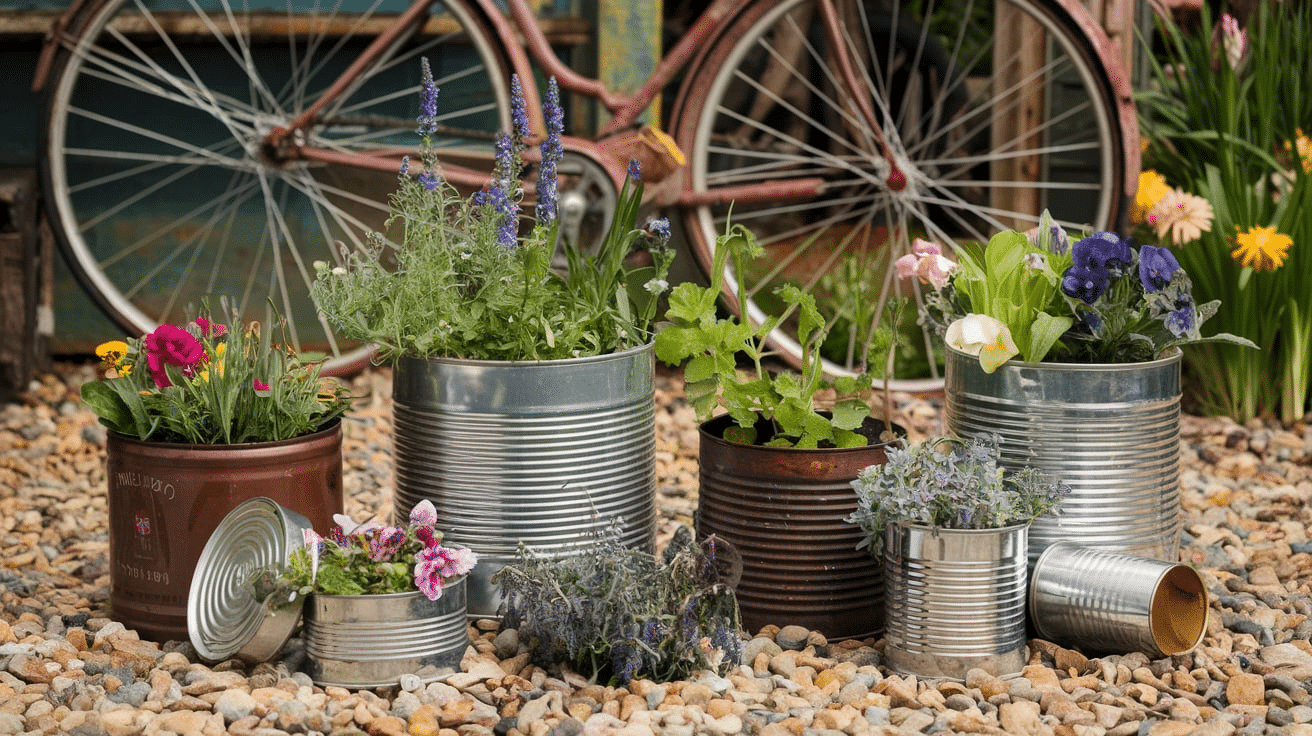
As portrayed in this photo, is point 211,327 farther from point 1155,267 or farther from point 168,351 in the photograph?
point 1155,267

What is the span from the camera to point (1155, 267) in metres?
2.31

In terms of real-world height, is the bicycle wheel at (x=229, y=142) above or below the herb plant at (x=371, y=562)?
above

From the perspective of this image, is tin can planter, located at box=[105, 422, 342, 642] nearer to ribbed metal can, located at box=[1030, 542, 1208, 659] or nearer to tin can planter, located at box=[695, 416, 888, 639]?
tin can planter, located at box=[695, 416, 888, 639]

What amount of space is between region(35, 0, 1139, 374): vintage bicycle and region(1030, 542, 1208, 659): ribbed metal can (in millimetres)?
1474

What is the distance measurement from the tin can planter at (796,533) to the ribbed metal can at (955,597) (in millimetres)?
136

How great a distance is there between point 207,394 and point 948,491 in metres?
1.14

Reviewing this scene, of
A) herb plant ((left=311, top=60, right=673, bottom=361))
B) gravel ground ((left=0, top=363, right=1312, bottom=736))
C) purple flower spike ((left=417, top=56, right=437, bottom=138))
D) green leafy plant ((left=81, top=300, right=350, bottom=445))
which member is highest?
purple flower spike ((left=417, top=56, right=437, bottom=138))

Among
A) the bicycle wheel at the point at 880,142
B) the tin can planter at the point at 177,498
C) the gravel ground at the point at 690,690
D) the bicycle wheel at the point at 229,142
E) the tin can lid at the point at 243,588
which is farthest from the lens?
the bicycle wheel at the point at 229,142

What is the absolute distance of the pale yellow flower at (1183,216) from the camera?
354cm

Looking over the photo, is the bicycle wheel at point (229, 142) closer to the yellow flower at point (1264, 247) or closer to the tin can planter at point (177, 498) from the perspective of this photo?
the tin can planter at point (177, 498)

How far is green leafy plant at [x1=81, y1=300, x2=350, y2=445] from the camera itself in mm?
2357

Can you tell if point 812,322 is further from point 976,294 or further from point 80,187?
point 80,187

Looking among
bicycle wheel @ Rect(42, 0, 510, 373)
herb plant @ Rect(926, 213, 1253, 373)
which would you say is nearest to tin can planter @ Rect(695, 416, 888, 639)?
herb plant @ Rect(926, 213, 1253, 373)

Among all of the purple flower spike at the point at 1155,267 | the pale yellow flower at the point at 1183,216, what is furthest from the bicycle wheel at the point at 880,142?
the purple flower spike at the point at 1155,267
